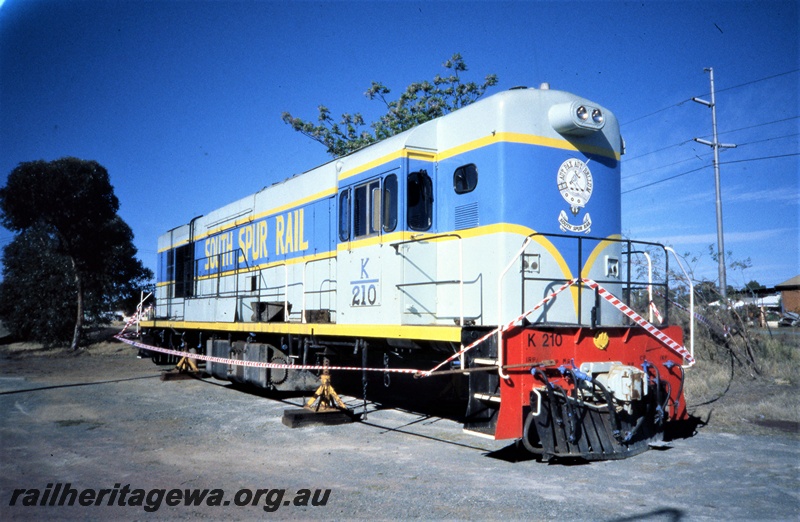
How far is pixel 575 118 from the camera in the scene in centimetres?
719

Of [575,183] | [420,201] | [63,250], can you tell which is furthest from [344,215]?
[63,250]

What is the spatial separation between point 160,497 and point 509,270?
4.17 metres

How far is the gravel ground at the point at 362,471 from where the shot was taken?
5.10 meters

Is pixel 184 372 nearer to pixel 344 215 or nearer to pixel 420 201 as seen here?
pixel 344 215

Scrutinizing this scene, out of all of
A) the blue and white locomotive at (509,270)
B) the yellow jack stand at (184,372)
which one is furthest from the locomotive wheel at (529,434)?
the yellow jack stand at (184,372)

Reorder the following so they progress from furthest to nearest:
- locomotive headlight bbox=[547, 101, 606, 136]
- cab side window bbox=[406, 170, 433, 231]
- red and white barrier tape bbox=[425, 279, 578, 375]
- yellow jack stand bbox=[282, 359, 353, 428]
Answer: yellow jack stand bbox=[282, 359, 353, 428] < cab side window bbox=[406, 170, 433, 231] < locomotive headlight bbox=[547, 101, 606, 136] < red and white barrier tape bbox=[425, 279, 578, 375]

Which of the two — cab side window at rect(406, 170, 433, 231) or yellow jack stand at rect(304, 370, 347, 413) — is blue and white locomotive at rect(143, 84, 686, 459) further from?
yellow jack stand at rect(304, 370, 347, 413)

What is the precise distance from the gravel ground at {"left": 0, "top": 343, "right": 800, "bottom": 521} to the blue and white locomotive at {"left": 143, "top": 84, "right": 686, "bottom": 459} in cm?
51

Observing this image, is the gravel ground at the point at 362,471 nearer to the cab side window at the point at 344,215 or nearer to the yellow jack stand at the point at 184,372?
the cab side window at the point at 344,215

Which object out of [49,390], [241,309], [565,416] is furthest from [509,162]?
[49,390]

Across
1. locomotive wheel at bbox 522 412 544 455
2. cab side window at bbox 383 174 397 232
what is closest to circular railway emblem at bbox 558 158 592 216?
cab side window at bbox 383 174 397 232

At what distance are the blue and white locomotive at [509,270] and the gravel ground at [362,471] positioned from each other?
51cm

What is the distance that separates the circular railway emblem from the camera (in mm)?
7348

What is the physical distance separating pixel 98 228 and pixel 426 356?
24.7 m
